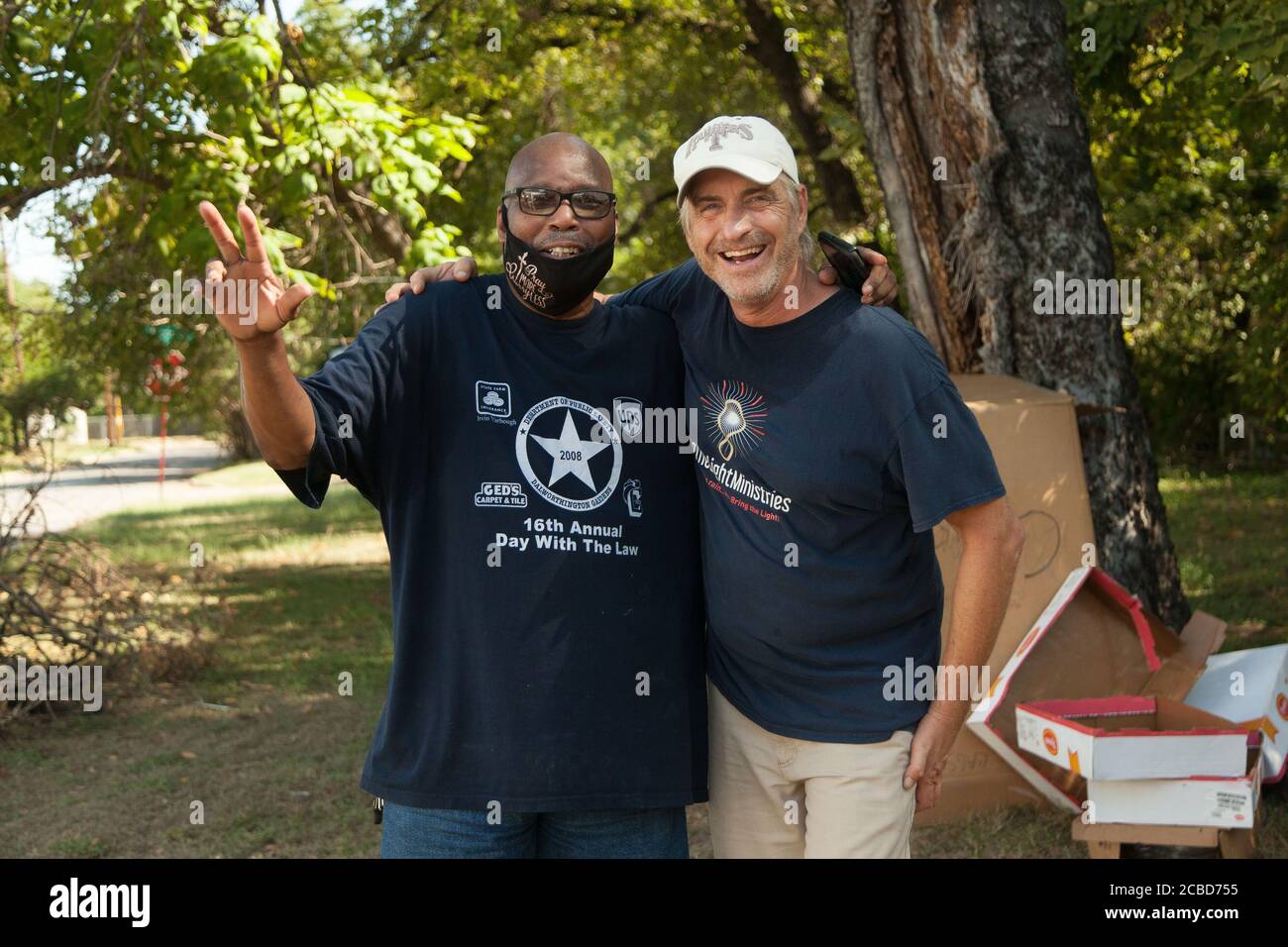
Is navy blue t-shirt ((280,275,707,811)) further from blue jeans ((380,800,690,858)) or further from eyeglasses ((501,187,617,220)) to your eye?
eyeglasses ((501,187,617,220))

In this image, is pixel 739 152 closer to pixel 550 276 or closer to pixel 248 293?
pixel 550 276

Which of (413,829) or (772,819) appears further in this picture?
(772,819)

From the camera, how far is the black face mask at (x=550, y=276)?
291 cm

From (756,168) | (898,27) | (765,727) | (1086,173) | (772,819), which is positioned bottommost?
(772,819)

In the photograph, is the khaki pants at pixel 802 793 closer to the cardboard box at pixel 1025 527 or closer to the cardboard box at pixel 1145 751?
the cardboard box at pixel 1145 751

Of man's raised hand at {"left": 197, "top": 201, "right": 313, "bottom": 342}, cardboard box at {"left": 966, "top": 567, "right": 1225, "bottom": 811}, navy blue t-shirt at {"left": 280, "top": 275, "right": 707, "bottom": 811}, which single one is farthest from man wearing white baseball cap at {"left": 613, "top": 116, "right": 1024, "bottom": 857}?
cardboard box at {"left": 966, "top": 567, "right": 1225, "bottom": 811}

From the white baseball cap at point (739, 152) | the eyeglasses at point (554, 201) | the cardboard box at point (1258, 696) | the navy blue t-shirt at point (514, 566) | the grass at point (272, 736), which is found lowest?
the grass at point (272, 736)

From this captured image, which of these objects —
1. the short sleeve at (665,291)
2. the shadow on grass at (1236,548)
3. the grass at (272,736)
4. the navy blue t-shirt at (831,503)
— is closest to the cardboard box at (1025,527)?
the grass at (272,736)

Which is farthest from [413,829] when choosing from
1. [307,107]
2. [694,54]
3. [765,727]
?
[694,54]

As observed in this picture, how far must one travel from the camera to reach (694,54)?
13148 millimetres

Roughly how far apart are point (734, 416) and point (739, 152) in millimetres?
583
